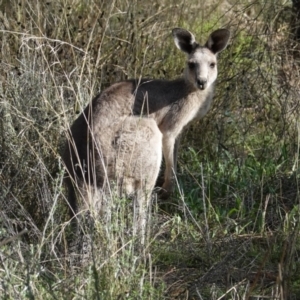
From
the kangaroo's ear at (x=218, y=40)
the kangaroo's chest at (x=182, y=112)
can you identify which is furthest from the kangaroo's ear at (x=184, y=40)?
the kangaroo's chest at (x=182, y=112)

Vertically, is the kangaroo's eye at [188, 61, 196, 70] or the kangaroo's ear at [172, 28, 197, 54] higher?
the kangaroo's ear at [172, 28, 197, 54]

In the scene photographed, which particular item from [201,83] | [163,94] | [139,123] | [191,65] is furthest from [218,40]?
[139,123]

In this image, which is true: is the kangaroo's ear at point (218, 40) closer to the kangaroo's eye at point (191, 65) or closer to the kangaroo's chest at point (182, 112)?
the kangaroo's eye at point (191, 65)

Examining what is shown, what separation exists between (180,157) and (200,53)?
99 centimetres

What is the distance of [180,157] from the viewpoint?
6.86 meters

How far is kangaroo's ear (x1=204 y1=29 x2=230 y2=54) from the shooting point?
20.3ft

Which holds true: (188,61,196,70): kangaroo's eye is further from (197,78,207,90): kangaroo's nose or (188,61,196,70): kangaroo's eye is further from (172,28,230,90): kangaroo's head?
(197,78,207,90): kangaroo's nose

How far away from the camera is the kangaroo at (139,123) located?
17.6ft

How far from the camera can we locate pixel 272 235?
5160 millimetres

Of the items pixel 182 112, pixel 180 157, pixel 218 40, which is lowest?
pixel 180 157

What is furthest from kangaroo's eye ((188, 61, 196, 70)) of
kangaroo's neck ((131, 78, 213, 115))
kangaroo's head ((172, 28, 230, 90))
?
kangaroo's neck ((131, 78, 213, 115))

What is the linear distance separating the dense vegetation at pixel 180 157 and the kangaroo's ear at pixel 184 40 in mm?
541

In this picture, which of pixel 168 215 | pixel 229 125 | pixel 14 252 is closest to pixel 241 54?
pixel 229 125

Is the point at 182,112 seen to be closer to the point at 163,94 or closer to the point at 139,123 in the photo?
the point at 163,94
